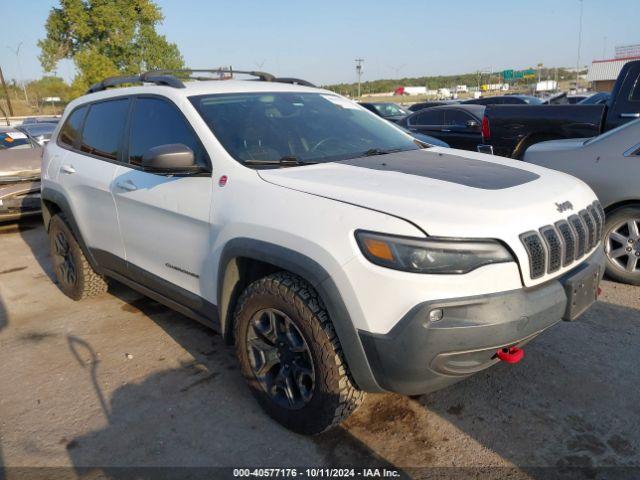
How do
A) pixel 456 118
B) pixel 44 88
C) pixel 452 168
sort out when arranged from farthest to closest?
pixel 44 88
pixel 456 118
pixel 452 168

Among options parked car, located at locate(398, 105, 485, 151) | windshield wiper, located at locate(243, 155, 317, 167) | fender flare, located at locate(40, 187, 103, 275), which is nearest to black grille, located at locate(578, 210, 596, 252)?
windshield wiper, located at locate(243, 155, 317, 167)

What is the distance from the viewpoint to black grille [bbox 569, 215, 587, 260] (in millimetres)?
2482

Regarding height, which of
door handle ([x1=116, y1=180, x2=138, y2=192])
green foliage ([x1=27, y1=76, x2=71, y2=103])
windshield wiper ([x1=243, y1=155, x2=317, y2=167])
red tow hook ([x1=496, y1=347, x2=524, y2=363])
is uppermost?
green foliage ([x1=27, y1=76, x2=71, y2=103])

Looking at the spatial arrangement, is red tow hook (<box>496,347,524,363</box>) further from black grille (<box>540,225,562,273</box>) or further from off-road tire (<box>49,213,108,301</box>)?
off-road tire (<box>49,213,108,301</box>)

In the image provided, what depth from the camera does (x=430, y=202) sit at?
221cm

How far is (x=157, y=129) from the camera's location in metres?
3.35

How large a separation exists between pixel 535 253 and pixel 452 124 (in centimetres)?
945

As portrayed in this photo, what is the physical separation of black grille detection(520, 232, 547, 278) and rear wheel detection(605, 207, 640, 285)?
8.52 ft

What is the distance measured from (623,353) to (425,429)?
1567 mm

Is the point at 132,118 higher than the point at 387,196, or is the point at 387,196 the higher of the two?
the point at 132,118

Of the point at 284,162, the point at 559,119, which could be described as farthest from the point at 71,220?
the point at 559,119

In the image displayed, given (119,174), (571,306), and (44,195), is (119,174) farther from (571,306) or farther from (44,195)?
(571,306)

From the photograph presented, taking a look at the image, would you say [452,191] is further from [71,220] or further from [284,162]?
[71,220]

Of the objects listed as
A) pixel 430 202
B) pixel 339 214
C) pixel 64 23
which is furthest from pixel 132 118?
pixel 64 23
